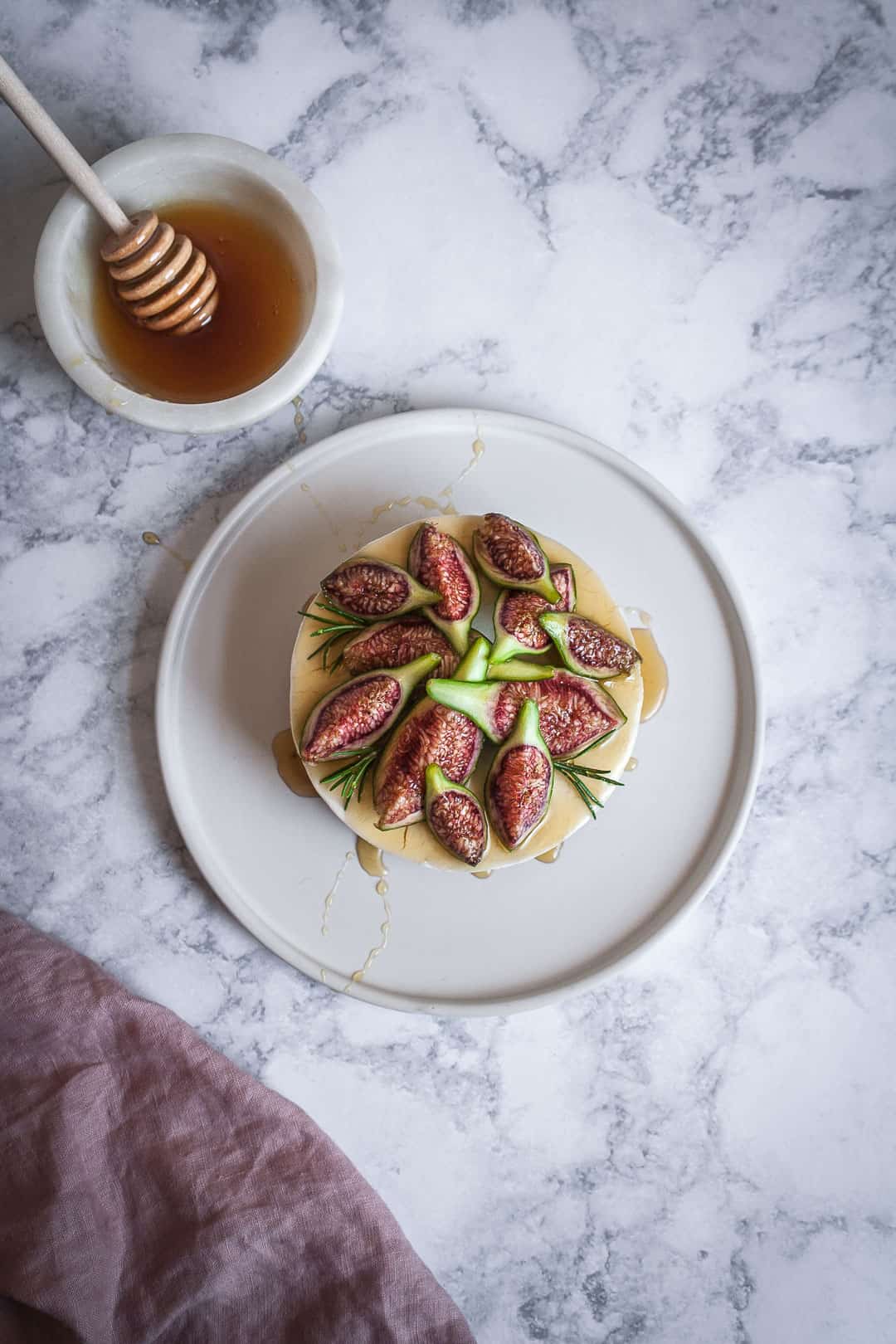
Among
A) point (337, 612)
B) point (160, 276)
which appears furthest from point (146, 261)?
point (337, 612)

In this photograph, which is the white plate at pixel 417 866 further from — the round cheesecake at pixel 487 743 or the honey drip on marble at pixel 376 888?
the round cheesecake at pixel 487 743

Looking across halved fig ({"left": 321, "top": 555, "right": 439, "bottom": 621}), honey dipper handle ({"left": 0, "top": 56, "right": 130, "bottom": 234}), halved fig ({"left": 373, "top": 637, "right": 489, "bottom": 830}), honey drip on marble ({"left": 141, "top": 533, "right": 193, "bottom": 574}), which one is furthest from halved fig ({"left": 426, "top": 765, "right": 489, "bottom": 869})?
honey dipper handle ({"left": 0, "top": 56, "right": 130, "bottom": 234})

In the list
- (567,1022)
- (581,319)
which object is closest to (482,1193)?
(567,1022)

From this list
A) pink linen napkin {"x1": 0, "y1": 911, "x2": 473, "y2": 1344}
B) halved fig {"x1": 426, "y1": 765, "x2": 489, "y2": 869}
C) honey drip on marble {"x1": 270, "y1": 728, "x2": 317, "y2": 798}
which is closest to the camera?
halved fig {"x1": 426, "y1": 765, "x2": 489, "y2": 869}

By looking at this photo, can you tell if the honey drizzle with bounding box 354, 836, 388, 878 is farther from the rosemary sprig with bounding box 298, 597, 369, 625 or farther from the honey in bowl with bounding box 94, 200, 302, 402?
the honey in bowl with bounding box 94, 200, 302, 402

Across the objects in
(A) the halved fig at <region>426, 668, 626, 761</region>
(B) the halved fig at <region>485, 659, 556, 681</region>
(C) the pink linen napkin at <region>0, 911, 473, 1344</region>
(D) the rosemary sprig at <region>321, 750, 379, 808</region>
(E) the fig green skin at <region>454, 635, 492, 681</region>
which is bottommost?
(C) the pink linen napkin at <region>0, 911, 473, 1344</region>

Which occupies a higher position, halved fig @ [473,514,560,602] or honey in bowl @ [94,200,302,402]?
honey in bowl @ [94,200,302,402]
